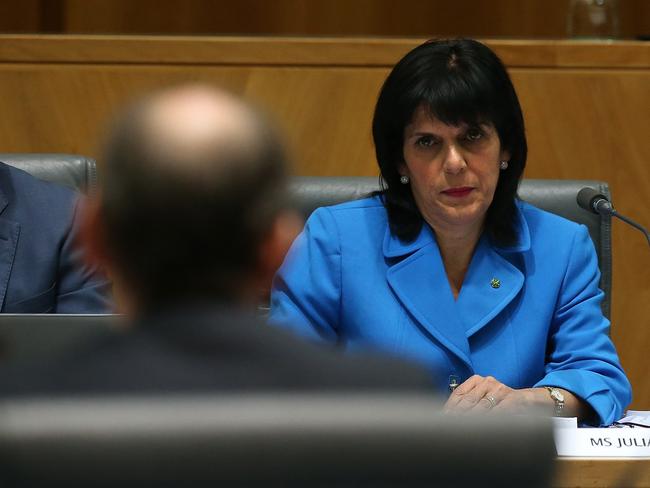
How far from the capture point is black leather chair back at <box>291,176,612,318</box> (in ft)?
8.14

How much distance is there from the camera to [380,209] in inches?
92.7

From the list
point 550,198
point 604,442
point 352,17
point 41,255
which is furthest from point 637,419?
point 352,17

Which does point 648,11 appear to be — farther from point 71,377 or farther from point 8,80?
point 71,377

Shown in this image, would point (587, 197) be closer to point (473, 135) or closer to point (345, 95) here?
point (473, 135)

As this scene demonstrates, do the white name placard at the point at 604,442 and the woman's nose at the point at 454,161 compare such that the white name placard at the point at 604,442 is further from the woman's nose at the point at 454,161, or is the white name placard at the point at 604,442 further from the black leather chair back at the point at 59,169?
the black leather chair back at the point at 59,169

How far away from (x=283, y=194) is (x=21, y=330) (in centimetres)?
69

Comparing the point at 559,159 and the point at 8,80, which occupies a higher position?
the point at 8,80

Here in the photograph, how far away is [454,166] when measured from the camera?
7.30ft

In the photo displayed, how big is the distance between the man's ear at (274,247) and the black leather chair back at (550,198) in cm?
167

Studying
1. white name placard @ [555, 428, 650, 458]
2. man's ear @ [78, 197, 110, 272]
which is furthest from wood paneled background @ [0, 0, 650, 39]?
man's ear @ [78, 197, 110, 272]

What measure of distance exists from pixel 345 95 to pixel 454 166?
0.93 m

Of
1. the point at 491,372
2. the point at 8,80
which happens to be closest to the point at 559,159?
the point at 491,372

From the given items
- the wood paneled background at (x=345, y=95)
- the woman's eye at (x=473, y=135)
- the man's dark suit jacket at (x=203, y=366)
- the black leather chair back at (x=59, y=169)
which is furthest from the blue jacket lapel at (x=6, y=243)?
the man's dark suit jacket at (x=203, y=366)

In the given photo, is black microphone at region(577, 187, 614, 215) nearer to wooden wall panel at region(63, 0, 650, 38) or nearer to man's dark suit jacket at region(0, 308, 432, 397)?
man's dark suit jacket at region(0, 308, 432, 397)
